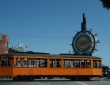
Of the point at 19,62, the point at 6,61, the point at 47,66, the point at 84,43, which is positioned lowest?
the point at 47,66

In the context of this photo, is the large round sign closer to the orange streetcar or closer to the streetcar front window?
the orange streetcar

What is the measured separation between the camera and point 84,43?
49.7 m

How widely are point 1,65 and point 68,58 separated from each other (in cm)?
760

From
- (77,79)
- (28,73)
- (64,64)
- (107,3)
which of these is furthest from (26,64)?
(107,3)

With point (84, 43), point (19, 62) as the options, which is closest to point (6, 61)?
point (19, 62)

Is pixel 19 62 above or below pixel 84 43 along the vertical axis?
below

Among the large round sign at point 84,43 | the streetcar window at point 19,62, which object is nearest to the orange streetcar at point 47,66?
the streetcar window at point 19,62

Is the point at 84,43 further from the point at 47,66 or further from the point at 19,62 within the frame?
the point at 19,62

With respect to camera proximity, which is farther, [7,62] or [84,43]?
[84,43]

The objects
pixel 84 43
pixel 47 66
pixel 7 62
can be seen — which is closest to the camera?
pixel 7 62

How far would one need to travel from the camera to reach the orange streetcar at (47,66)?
2262 centimetres

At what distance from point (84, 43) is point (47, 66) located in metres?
27.7

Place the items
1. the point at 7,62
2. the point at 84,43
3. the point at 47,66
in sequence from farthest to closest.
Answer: the point at 84,43 → the point at 47,66 → the point at 7,62

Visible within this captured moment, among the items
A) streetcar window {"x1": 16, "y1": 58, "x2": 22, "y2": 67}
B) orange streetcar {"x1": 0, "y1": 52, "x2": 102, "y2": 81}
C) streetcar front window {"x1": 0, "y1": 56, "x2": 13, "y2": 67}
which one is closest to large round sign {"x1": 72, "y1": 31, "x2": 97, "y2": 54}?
orange streetcar {"x1": 0, "y1": 52, "x2": 102, "y2": 81}
